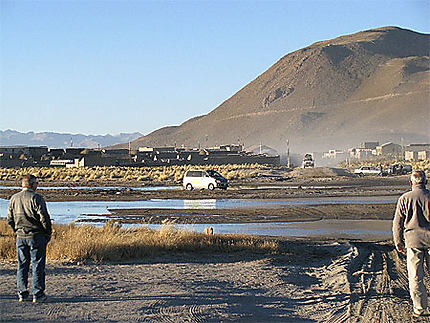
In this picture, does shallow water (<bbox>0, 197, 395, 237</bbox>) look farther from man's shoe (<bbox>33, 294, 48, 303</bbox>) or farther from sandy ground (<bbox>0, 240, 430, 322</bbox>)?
man's shoe (<bbox>33, 294, 48, 303</bbox>)

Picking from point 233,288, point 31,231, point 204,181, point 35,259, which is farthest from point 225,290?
point 204,181

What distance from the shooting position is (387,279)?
1374cm

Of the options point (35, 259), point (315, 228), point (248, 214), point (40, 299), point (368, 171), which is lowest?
point (315, 228)

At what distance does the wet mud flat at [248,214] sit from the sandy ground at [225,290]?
11.3 m

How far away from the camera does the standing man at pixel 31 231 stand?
10781 millimetres

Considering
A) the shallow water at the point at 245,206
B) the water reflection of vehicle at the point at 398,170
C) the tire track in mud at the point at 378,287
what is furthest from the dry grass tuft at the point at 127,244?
the water reflection of vehicle at the point at 398,170

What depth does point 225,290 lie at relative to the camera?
12.5m

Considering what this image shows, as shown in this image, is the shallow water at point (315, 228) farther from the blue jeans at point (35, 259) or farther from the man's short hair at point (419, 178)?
the man's short hair at point (419, 178)

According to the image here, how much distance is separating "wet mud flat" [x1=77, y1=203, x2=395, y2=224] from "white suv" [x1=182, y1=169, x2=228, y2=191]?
1725 cm

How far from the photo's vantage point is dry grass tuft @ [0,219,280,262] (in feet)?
51.5

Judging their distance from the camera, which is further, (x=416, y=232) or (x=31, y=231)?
(x=31, y=231)

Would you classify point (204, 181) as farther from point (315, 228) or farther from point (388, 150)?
point (388, 150)

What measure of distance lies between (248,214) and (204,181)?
836 inches

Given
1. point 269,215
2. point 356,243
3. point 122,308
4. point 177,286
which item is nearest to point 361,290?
point 177,286
